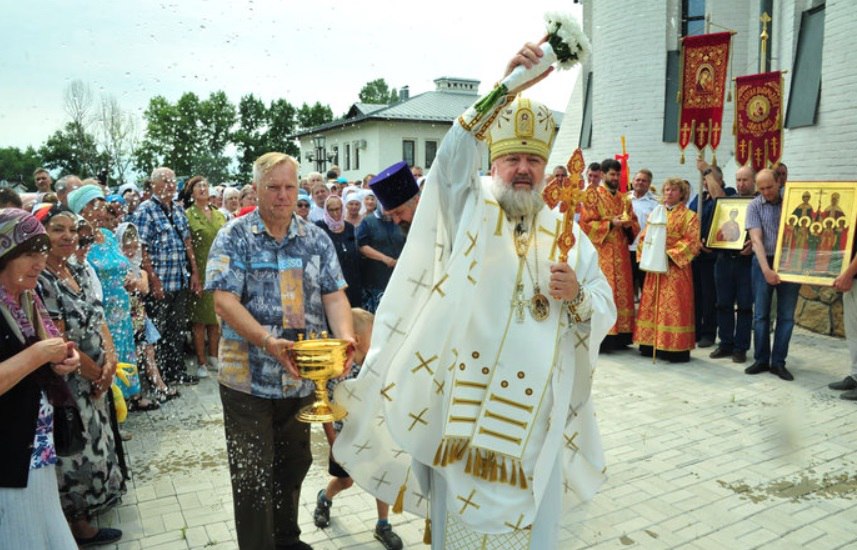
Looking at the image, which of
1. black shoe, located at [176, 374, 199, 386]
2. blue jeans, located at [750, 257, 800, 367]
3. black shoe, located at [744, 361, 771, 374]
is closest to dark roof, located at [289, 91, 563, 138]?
black shoe, located at [176, 374, 199, 386]

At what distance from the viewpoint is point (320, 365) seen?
2.97 metres

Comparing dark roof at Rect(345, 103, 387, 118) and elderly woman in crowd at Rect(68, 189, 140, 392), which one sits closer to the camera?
elderly woman in crowd at Rect(68, 189, 140, 392)

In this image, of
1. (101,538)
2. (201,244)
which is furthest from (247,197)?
(101,538)

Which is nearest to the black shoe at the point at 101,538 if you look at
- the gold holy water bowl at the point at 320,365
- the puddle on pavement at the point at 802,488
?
the gold holy water bowl at the point at 320,365

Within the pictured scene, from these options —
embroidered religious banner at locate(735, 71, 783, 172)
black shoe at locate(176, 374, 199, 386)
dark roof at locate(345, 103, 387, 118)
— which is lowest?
black shoe at locate(176, 374, 199, 386)

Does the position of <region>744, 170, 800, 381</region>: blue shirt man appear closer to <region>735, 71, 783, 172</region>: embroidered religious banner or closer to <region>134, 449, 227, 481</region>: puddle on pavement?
<region>735, 71, 783, 172</region>: embroidered religious banner

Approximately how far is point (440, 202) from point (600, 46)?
14178 millimetres

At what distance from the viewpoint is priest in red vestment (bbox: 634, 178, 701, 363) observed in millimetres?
8328

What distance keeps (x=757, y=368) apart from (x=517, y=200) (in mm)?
6167

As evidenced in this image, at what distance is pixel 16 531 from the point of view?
2.68 metres

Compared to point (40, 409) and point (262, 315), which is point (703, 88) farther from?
point (40, 409)

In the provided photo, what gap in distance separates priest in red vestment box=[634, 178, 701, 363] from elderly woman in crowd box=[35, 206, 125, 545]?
6.39m

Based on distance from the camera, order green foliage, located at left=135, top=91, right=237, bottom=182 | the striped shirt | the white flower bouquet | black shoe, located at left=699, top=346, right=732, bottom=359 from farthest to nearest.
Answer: green foliage, located at left=135, top=91, right=237, bottom=182, black shoe, located at left=699, top=346, right=732, bottom=359, the striped shirt, the white flower bouquet

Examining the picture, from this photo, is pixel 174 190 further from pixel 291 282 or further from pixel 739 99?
pixel 739 99
